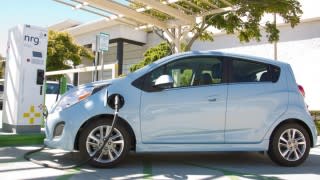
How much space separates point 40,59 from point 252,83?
467cm

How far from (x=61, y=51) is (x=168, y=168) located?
27.3m

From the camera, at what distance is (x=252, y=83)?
608 cm

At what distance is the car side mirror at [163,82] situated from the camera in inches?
219

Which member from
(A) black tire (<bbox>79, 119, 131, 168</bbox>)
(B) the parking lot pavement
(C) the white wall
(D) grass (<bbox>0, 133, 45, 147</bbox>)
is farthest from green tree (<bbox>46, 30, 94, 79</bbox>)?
(A) black tire (<bbox>79, 119, 131, 168</bbox>)

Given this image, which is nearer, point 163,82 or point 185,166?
point 163,82

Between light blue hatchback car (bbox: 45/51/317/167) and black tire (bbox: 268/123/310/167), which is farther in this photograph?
black tire (bbox: 268/123/310/167)

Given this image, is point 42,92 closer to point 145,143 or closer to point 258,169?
point 145,143

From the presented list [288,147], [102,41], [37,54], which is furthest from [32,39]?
[288,147]

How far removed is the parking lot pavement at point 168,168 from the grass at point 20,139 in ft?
0.79

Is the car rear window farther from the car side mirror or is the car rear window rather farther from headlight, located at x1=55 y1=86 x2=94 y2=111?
headlight, located at x1=55 y1=86 x2=94 y2=111

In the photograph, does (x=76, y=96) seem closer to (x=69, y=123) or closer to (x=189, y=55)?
(x=69, y=123)

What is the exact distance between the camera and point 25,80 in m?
8.39

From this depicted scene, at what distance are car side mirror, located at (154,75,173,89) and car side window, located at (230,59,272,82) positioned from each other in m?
1.00

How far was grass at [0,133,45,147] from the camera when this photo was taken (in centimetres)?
742
